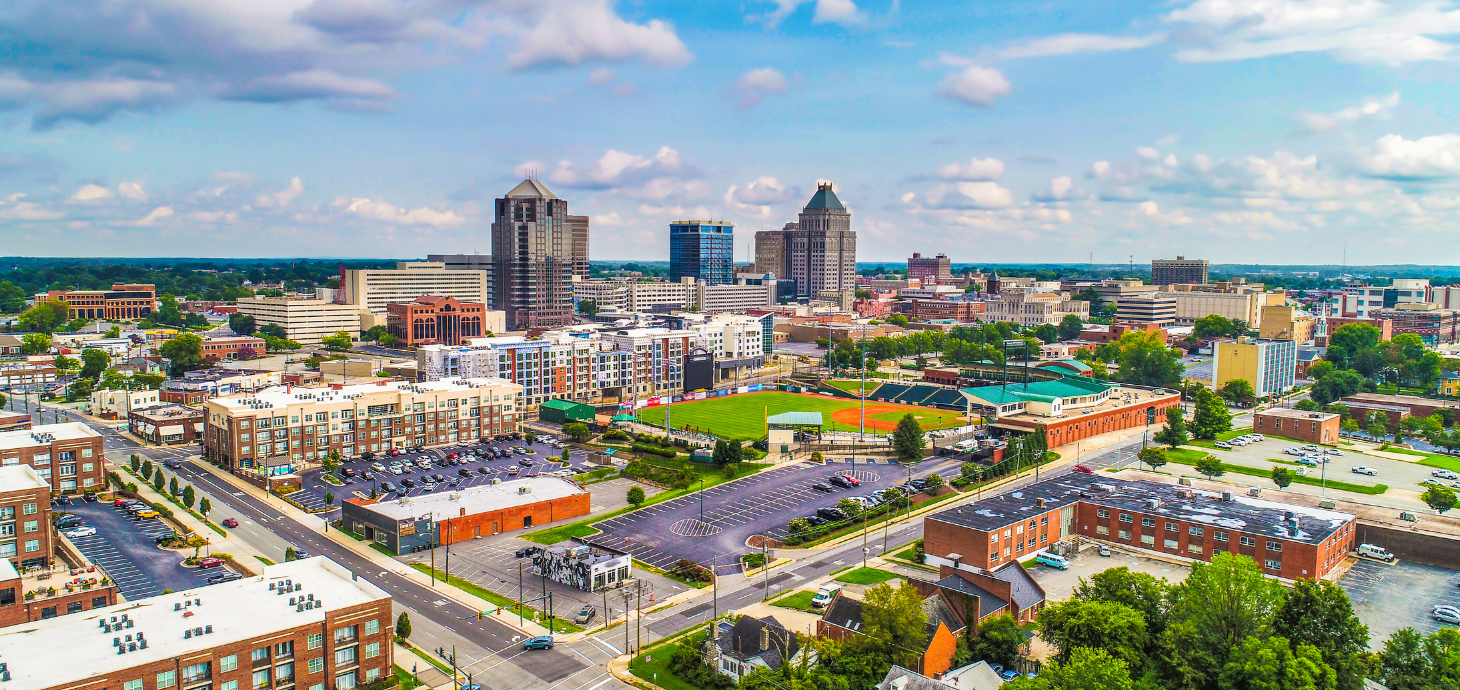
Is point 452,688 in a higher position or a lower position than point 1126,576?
lower

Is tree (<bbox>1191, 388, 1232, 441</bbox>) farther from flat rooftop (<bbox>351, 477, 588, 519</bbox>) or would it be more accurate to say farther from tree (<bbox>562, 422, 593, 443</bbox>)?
flat rooftop (<bbox>351, 477, 588, 519</bbox>)

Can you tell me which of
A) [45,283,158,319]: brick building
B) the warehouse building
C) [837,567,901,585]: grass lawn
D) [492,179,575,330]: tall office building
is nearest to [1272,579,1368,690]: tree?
[837,567,901,585]: grass lawn

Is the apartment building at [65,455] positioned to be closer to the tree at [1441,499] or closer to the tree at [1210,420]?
the tree at [1441,499]

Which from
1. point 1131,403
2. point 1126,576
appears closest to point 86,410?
point 1126,576

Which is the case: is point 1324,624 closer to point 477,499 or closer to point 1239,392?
point 477,499

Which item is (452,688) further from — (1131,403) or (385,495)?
(1131,403)
